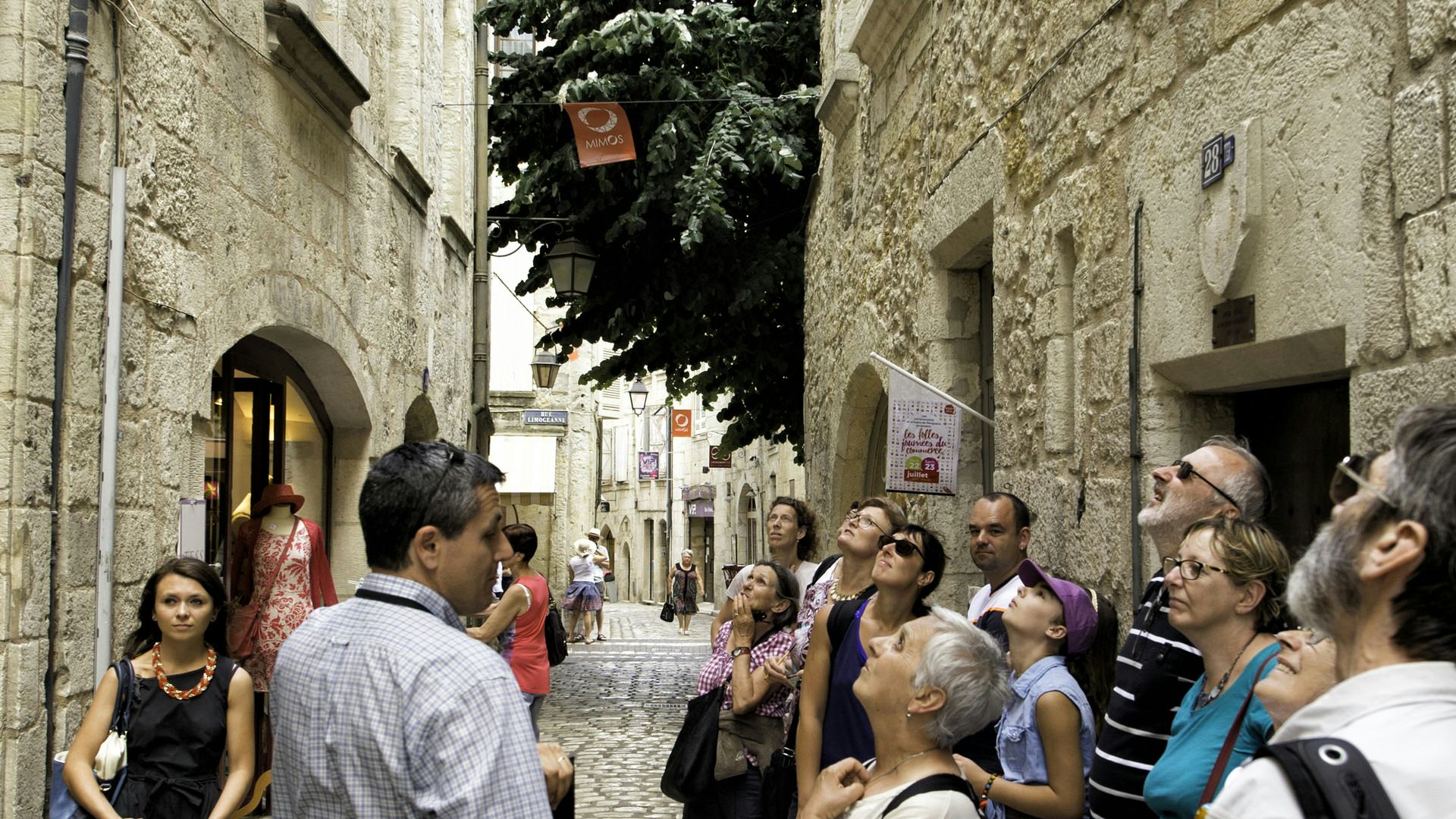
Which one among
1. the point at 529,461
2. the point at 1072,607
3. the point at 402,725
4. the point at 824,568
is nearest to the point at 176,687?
the point at 402,725

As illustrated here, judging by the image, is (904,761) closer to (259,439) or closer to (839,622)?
(839,622)

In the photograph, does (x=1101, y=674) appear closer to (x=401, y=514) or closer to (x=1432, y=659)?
(x=401, y=514)

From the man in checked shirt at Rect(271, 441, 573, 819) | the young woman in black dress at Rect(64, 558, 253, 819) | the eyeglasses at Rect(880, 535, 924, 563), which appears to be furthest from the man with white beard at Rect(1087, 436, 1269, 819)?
the young woman in black dress at Rect(64, 558, 253, 819)

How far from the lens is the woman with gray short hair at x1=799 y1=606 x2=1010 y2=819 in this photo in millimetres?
2547

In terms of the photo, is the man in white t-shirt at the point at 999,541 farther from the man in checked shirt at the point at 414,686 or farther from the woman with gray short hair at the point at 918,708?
the man in checked shirt at the point at 414,686

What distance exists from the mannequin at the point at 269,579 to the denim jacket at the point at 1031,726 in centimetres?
385

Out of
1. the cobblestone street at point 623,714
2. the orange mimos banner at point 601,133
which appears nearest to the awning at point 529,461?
the cobblestone street at point 623,714

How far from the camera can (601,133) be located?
10961mm

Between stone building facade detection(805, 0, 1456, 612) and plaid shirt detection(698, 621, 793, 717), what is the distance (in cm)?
101

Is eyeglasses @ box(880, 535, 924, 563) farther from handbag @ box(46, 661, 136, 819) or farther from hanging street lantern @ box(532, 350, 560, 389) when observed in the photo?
hanging street lantern @ box(532, 350, 560, 389)

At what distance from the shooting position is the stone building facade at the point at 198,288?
406 cm

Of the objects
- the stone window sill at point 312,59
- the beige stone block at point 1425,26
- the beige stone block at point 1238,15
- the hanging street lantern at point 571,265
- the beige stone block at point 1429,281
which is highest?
the stone window sill at point 312,59

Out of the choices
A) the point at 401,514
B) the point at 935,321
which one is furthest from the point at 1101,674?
the point at 935,321

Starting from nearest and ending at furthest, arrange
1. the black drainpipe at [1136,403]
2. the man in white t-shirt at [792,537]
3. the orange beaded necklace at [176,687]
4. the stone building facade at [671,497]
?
the orange beaded necklace at [176,687], the black drainpipe at [1136,403], the man in white t-shirt at [792,537], the stone building facade at [671,497]
